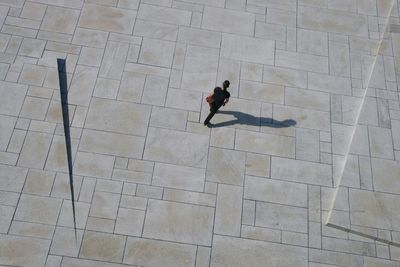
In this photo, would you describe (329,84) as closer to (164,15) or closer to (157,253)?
(164,15)

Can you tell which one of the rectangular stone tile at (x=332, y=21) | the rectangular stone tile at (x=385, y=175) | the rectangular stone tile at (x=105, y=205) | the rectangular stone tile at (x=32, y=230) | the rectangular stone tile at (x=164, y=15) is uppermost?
the rectangular stone tile at (x=332, y=21)

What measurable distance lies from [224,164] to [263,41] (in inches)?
138

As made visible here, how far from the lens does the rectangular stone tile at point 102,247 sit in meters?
8.38

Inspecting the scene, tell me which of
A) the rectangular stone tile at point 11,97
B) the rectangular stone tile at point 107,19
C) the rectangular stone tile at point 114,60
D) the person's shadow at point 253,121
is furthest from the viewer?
the rectangular stone tile at point 107,19

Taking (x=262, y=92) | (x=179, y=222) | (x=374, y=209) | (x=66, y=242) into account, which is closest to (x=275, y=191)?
(x=374, y=209)

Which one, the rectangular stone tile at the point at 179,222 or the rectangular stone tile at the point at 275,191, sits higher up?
the rectangular stone tile at the point at 275,191

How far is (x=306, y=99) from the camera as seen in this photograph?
10.6 m

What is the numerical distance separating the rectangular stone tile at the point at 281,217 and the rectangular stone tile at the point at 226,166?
69 centimetres

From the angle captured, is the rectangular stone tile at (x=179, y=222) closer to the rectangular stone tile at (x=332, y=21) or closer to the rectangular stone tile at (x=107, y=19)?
the rectangular stone tile at (x=107, y=19)

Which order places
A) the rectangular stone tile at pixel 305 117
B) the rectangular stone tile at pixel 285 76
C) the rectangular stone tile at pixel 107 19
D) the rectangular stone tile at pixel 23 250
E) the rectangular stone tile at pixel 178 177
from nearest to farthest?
the rectangular stone tile at pixel 23 250, the rectangular stone tile at pixel 178 177, the rectangular stone tile at pixel 305 117, the rectangular stone tile at pixel 285 76, the rectangular stone tile at pixel 107 19

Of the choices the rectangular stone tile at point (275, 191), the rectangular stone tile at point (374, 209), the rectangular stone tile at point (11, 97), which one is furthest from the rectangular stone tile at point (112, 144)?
the rectangular stone tile at point (374, 209)

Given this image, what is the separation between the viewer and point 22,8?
11.2 meters

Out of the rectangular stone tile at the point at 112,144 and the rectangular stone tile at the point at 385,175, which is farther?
the rectangular stone tile at the point at 112,144

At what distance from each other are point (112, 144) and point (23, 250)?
260 cm
